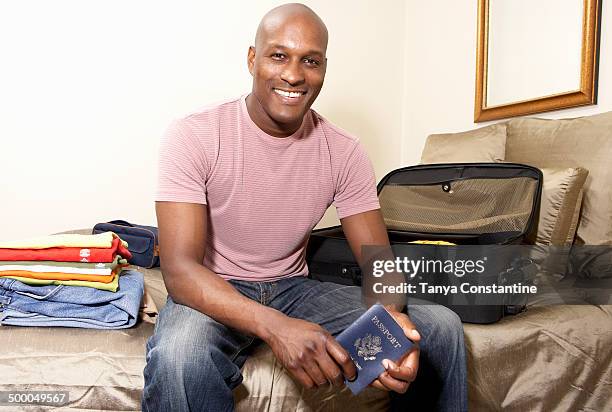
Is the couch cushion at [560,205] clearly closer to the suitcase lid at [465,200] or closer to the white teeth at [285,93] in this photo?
the suitcase lid at [465,200]

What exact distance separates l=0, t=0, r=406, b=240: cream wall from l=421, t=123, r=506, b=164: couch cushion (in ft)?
3.07

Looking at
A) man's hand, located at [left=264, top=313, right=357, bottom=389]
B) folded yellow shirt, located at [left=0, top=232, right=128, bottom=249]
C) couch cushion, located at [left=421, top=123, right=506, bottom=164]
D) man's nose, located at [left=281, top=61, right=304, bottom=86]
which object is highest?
man's nose, located at [left=281, top=61, right=304, bottom=86]

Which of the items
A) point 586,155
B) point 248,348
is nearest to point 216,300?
point 248,348

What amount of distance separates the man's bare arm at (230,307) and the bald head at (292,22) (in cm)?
45

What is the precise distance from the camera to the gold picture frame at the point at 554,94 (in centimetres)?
193

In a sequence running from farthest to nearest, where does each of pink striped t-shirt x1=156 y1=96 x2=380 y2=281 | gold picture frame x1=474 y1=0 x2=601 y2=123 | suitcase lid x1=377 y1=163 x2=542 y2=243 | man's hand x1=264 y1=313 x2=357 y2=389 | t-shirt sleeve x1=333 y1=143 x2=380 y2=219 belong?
gold picture frame x1=474 y1=0 x2=601 y2=123
suitcase lid x1=377 y1=163 x2=542 y2=243
t-shirt sleeve x1=333 y1=143 x2=380 y2=219
pink striped t-shirt x1=156 y1=96 x2=380 y2=281
man's hand x1=264 y1=313 x2=357 y2=389

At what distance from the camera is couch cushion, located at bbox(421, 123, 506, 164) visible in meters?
2.08

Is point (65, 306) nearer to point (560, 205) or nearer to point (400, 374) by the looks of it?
point (400, 374)

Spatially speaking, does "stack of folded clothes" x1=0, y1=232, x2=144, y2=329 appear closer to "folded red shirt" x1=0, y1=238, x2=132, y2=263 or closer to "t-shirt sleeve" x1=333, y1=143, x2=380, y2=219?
"folded red shirt" x1=0, y1=238, x2=132, y2=263

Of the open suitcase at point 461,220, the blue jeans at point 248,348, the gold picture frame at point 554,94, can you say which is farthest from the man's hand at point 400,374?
the gold picture frame at point 554,94

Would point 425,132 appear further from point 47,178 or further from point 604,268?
point 47,178

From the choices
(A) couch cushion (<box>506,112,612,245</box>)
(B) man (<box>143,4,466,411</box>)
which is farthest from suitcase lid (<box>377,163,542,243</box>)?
(B) man (<box>143,4,466,411</box>)

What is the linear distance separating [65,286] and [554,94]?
1.73 m

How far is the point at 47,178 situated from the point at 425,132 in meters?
1.75
